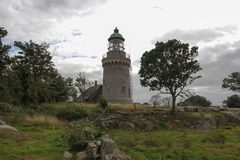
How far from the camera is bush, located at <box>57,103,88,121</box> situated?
42.2m

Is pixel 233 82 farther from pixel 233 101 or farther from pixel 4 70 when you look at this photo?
pixel 4 70

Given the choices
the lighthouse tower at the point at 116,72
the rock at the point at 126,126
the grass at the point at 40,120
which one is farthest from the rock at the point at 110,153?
the lighthouse tower at the point at 116,72

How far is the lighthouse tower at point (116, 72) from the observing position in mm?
59906

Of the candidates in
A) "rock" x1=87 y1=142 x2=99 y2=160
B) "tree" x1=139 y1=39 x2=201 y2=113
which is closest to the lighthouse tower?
"tree" x1=139 y1=39 x2=201 y2=113

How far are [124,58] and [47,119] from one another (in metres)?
25.8

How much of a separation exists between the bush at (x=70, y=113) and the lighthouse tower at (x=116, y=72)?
56.1 ft

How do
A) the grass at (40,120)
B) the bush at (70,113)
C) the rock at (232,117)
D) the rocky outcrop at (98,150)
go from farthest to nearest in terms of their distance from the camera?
the rock at (232,117) → the bush at (70,113) → the grass at (40,120) → the rocky outcrop at (98,150)

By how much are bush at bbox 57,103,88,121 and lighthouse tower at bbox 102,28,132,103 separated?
1710 cm

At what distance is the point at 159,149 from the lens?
2048cm

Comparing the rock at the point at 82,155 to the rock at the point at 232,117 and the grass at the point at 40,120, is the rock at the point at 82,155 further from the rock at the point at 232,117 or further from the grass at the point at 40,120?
the rock at the point at 232,117

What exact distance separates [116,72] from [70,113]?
65.5 feet

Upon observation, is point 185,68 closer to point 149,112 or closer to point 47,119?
point 149,112

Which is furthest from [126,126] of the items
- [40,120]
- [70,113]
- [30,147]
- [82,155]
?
[82,155]

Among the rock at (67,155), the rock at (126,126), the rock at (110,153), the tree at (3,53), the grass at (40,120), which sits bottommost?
the rock at (67,155)
